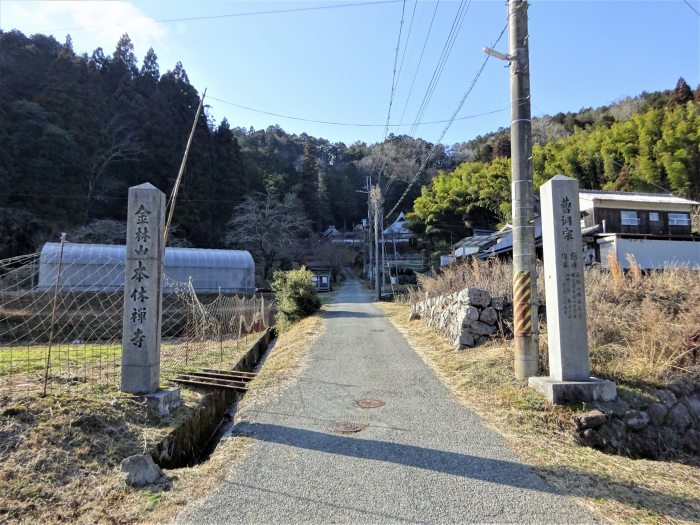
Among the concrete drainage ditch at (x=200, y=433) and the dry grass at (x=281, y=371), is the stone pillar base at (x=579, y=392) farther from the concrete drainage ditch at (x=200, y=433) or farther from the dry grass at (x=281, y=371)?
the concrete drainage ditch at (x=200, y=433)

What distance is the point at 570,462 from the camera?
431 cm

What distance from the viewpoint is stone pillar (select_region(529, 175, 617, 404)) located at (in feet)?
18.7

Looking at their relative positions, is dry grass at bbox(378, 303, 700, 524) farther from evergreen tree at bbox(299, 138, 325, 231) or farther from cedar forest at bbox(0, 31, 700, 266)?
evergreen tree at bbox(299, 138, 325, 231)

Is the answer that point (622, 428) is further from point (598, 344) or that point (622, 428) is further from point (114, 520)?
point (114, 520)

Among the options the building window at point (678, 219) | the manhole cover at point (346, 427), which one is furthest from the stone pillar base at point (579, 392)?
the building window at point (678, 219)

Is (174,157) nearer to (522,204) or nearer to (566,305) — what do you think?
(522,204)

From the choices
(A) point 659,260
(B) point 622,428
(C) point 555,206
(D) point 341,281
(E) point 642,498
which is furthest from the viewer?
(D) point 341,281

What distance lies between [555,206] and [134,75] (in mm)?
48603

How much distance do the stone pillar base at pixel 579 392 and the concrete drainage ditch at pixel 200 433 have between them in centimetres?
430

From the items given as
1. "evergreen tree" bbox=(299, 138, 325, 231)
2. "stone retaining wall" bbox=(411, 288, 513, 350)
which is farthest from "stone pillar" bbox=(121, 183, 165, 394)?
"evergreen tree" bbox=(299, 138, 325, 231)

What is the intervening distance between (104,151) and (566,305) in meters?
41.2

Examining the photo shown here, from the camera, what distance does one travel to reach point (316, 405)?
6.24 metres

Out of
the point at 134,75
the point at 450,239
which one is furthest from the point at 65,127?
the point at 450,239

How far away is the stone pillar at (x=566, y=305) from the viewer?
A: 5707mm
